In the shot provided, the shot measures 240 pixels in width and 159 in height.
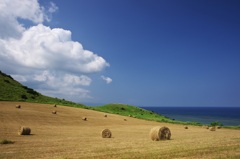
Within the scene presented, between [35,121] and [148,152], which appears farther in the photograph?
[35,121]

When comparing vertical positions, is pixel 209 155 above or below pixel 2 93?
below

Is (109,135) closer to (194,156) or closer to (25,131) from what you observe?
(25,131)

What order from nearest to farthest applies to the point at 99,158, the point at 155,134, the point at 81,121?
1. the point at 99,158
2. the point at 155,134
3. the point at 81,121

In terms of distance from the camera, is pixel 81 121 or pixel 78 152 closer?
pixel 78 152

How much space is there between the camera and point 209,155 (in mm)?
16922

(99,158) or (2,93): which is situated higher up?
(2,93)

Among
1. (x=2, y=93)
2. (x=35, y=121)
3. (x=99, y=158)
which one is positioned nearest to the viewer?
(x=99, y=158)

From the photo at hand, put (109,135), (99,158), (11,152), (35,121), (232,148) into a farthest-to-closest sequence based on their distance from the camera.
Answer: (35,121) < (109,135) < (232,148) < (11,152) < (99,158)

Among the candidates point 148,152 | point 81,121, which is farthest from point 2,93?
point 148,152

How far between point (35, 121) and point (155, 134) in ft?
75.4

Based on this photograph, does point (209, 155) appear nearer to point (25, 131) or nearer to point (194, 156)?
point (194, 156)

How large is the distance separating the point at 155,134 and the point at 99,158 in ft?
34.7

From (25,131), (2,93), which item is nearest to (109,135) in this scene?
(25,131)

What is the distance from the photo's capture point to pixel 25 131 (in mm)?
28938
